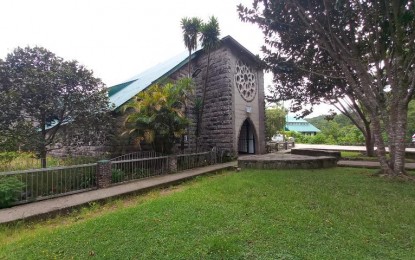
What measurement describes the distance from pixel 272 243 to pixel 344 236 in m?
1.14

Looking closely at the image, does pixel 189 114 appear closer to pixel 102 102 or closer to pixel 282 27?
pixel 102 102

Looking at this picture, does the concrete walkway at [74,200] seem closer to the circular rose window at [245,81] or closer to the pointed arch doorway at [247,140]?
the circular rose window at [245,81]

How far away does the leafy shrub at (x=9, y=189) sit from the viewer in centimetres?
519

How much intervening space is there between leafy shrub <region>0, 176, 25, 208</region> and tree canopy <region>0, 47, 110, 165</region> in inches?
96.6

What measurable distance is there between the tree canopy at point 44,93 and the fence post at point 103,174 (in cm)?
245

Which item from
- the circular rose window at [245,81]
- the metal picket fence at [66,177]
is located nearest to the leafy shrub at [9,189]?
the metal picket fence at [66,177]

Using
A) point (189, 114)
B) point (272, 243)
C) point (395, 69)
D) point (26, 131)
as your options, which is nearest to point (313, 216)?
point (272, 243)

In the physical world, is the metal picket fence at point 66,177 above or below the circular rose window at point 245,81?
below

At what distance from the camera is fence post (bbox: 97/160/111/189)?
6.97 meters

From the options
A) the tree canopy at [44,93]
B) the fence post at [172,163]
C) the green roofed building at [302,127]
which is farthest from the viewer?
the green roofed building at [302,127]

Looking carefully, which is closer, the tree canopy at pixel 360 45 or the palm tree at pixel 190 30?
the tree canopy at pixel 360 45

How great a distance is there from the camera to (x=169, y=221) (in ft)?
13.4

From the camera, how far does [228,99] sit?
1338cm

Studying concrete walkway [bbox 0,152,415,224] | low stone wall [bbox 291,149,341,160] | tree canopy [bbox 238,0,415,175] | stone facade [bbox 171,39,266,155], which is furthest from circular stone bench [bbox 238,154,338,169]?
low stone wall [bbox 291,149,341,160]
